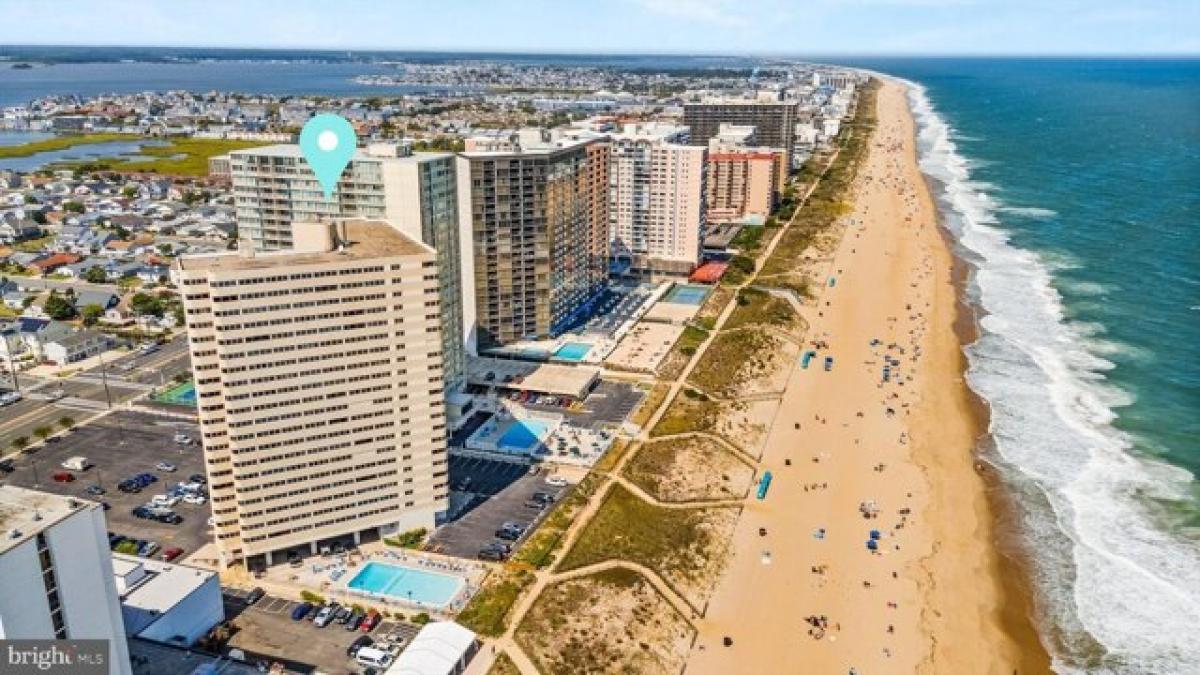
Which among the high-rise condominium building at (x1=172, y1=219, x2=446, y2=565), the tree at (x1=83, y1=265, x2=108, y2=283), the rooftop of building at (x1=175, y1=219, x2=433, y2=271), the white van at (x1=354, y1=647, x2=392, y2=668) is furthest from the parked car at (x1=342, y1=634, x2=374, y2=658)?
the tree at (x1=83, y1=265, x2=108, y2=283)

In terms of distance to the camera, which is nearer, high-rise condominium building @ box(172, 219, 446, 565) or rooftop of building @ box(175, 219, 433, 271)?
high-rise condominium building @ box(172, 219, 446, 565)

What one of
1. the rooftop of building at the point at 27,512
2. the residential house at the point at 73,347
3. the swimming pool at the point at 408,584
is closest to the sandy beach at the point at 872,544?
the swimming pool at the point at 408,584

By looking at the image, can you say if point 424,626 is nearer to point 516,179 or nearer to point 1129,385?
point 516,179

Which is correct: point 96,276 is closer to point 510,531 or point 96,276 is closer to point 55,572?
point 510,531

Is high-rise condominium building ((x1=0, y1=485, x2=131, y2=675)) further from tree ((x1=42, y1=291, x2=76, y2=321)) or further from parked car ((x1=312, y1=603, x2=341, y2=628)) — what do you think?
tree ((x1=42, y1=291, x2=76, y2=321))

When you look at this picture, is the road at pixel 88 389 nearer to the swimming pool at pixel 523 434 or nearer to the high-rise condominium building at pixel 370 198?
the high-rise condominium building at pixel 370 198

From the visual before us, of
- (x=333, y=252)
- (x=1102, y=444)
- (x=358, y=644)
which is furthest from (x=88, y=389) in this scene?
(x=1102, y=444)
